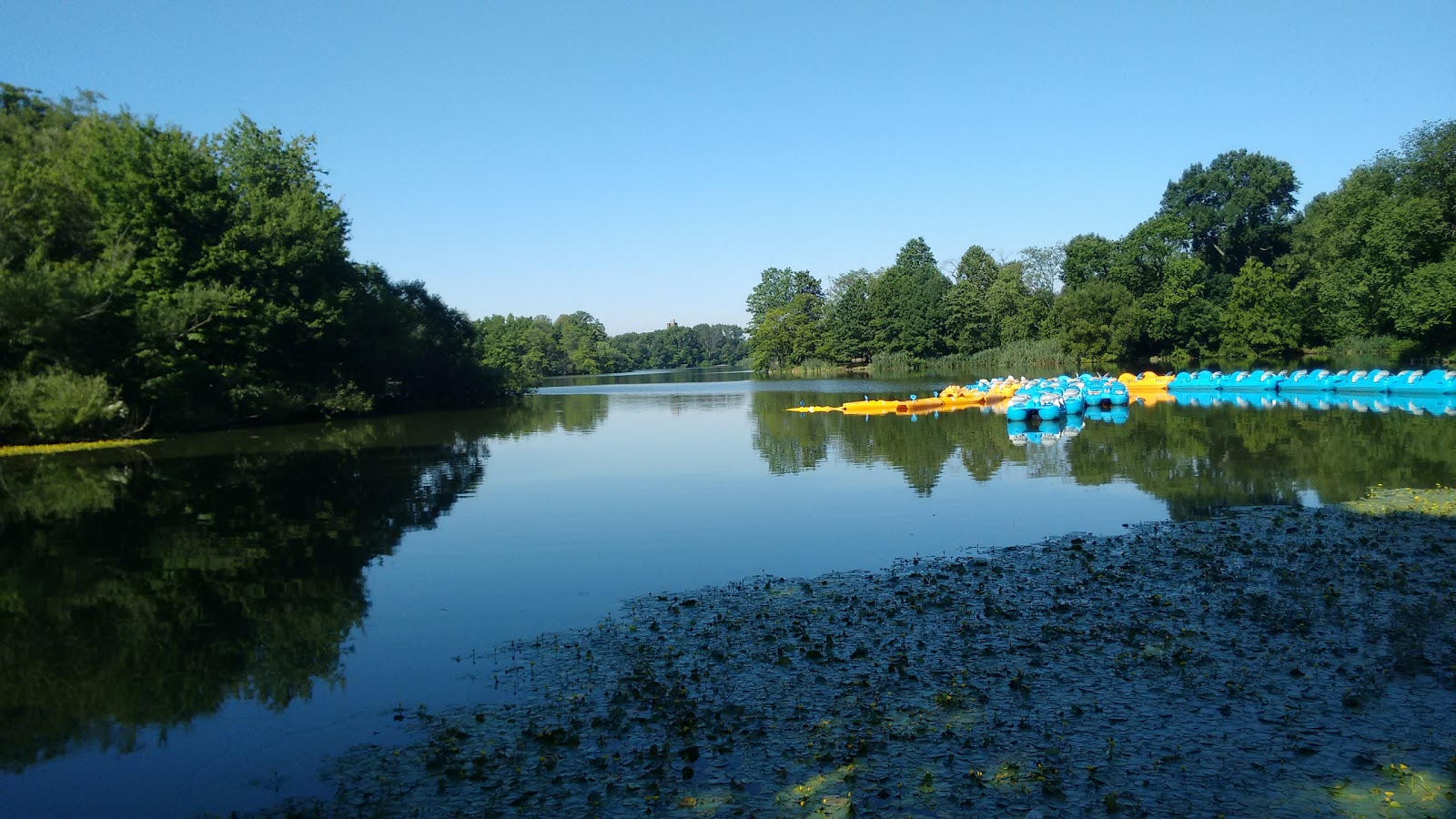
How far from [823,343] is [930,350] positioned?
57.9 ft

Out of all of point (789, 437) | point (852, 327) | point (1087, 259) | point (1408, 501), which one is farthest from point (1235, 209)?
point (1408, 501)

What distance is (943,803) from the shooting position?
5.80 m

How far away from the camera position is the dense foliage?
33.2 meters

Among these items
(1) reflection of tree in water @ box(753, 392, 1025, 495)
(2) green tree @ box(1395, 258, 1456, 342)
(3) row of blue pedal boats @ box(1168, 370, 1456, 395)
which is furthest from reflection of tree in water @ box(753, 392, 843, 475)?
(2) green tree @ box(1395, 258, 1456, 342)

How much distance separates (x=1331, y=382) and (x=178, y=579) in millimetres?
49673

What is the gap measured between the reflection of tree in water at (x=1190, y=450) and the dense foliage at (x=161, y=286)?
25620mm

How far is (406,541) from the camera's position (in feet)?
52.1

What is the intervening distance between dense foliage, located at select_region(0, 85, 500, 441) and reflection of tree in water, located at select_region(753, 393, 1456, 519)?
84.1 ft

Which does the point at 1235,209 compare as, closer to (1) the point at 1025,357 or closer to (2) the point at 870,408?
(1) the point at 1025,357

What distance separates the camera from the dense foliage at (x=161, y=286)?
33.2 meters

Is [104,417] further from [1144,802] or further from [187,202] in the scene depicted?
[1144,802]

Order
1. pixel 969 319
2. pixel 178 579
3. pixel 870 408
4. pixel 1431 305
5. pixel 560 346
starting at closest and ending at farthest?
1. pixel 178 579
2. pixel 870 408
3. pixel 1431 305
4. pixel 969 319
5. pixel 560 346

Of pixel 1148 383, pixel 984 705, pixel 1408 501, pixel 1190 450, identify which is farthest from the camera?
pixel 1148 383

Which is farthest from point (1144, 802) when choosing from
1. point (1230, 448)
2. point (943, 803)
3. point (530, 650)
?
point (1230, 448)
